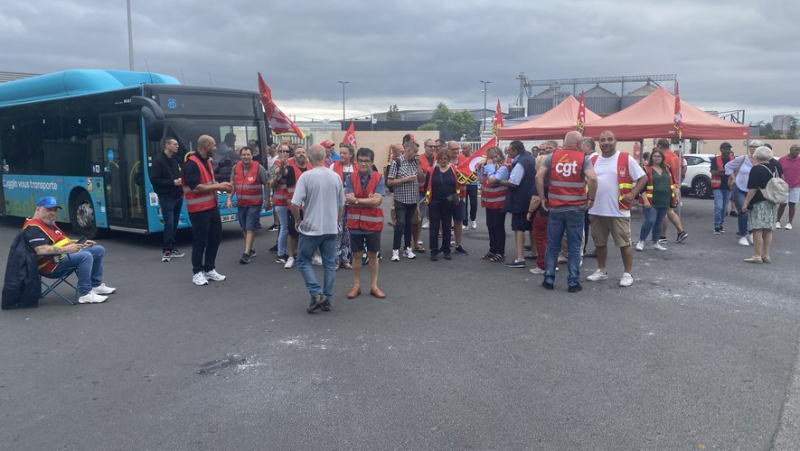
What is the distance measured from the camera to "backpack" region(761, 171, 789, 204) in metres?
8.61

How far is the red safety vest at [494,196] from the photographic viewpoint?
9154 millimetres

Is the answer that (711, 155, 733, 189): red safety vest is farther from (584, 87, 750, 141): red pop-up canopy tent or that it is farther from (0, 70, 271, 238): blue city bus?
(0, 70, 271, 238): blue city bus

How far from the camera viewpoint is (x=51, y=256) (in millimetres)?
6598

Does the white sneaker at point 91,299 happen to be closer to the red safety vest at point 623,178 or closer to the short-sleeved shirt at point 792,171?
the red safety vest at point 623,178

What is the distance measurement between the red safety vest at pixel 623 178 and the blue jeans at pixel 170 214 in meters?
6.32

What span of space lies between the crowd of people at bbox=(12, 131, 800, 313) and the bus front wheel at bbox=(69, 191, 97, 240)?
Answer: 277 cm

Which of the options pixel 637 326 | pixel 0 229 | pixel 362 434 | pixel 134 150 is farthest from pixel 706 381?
pixel 0 229

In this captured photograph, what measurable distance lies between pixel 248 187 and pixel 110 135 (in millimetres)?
3384

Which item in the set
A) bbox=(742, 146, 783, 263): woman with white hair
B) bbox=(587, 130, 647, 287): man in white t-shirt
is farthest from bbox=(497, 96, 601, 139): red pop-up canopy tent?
bbox=(587, 130, 647, 287): man in white t-shirt

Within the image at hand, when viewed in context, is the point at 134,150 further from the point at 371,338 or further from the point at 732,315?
A: the point at 732,315

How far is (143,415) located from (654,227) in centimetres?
876

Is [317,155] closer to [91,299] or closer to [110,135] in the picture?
[91,299]

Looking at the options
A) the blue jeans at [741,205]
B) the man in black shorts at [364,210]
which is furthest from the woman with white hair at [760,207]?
the man in black shorts at [364,210]

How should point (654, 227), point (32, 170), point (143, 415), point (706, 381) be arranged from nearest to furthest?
point (143, 415), point (706, 381), point (654, 227), point (32, 170)
